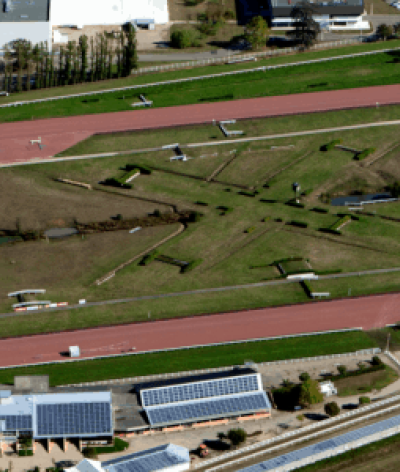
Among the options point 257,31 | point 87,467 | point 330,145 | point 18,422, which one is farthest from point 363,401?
point 257,31

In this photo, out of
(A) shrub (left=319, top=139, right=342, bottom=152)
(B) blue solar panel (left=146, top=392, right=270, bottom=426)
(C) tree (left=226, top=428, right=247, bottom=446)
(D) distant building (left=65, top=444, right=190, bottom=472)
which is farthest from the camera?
(A) shrub (left=319, top=139, right=342, bottom=152)

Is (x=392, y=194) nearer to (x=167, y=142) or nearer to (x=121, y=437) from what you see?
(x=167, y=142)

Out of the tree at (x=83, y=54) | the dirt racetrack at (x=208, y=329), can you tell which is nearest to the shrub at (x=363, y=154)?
the dirt racetrack at (x=208, y=329)

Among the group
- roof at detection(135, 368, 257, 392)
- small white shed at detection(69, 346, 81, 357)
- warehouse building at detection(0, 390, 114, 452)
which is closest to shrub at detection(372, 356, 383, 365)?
roof at detection(135, 368, 257, 392)

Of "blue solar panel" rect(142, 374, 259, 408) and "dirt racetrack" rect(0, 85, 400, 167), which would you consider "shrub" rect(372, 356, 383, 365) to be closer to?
"blue solar panel" rect(142, 374, 259, 408)

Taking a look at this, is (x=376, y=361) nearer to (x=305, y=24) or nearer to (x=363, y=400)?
(x=363, y=400)

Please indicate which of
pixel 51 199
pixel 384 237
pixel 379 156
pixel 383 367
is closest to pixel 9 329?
pixel 51 199
